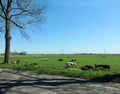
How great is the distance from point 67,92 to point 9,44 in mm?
25462

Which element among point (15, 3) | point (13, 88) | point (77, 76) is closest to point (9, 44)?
point (15, 3)

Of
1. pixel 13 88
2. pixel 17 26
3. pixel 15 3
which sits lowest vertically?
pixel 13 88

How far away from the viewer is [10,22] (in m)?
36.9

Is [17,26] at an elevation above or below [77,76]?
above

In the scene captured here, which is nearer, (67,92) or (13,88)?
(67,92)

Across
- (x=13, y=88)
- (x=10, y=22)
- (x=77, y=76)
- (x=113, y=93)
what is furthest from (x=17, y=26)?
(x=113, y=93)

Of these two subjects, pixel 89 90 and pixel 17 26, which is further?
pixel 17 26

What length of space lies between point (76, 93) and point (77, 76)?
6.95m

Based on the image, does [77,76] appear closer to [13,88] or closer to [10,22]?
[13,88]

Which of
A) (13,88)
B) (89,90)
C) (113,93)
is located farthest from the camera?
(13,88)

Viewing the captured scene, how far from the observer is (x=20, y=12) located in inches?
1454

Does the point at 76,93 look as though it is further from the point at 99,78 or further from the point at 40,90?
the point at 99,78

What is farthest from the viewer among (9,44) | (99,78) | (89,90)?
(9,44)

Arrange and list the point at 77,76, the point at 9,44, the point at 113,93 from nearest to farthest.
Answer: the point at 113,93
the point at 77,76
the point at 9,44
